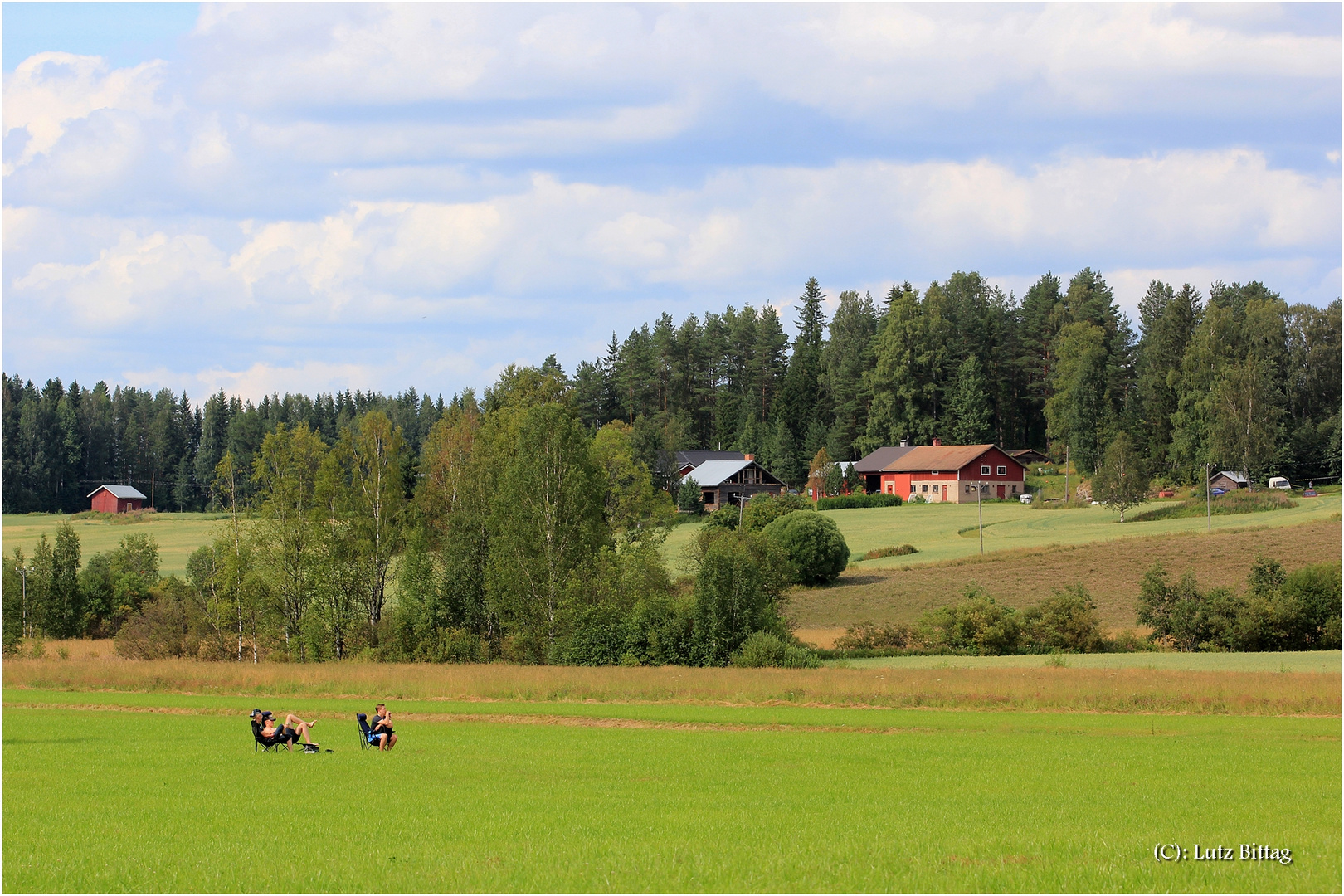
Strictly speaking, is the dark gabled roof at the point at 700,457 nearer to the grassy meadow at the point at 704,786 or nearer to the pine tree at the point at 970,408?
the pine tree at the point at 970,408

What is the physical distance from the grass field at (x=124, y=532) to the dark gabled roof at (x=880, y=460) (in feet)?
232

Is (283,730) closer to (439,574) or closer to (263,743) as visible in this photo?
(263,743)

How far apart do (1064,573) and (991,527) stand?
28.8m

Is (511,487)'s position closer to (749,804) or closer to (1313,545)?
(749,804)

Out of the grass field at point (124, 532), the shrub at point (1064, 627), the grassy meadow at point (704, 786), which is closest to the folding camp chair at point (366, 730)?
the grassy meadow at point (704, 786)

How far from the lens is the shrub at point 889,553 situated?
89.1m

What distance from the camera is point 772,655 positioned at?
50.4m

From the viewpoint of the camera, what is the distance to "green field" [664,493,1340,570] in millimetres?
88188

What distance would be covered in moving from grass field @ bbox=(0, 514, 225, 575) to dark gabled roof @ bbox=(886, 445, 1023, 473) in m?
73.4

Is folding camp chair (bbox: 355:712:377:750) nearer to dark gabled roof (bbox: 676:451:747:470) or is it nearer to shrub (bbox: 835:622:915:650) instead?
shrub (bbox: 835:622:915:650)

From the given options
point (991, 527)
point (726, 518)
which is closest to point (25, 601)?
point (726, 518)

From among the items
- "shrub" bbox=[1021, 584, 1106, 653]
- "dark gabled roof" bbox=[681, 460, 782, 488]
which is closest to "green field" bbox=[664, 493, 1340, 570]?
"dark gabled roof" bbox=[681, 460, 782, 488]

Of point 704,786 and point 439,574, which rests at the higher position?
point 439,574

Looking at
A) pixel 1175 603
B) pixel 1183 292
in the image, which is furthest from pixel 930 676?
Answer: pixel 1183 292
